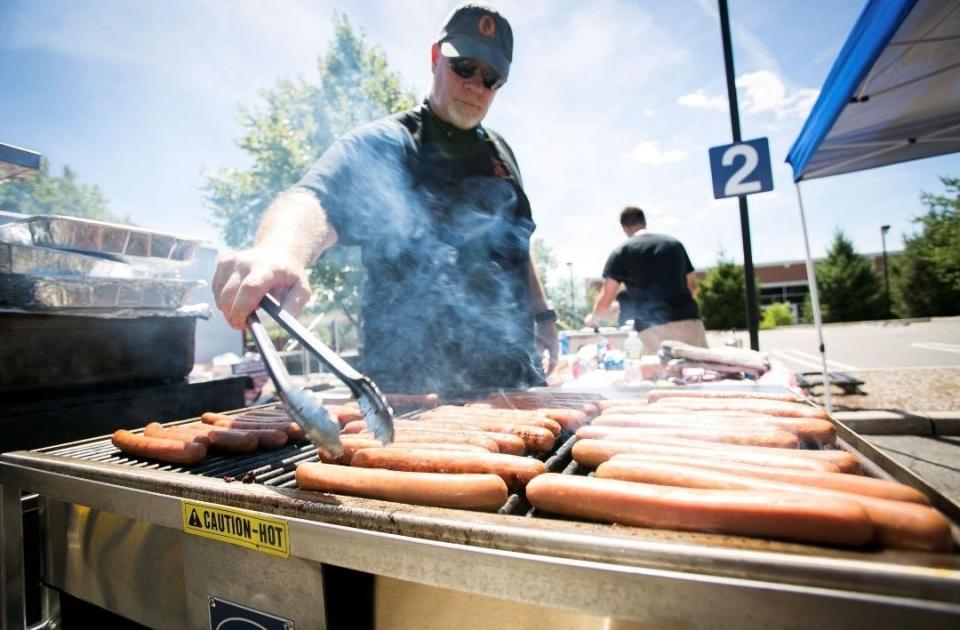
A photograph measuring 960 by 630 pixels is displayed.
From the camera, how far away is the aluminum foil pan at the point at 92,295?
304cm

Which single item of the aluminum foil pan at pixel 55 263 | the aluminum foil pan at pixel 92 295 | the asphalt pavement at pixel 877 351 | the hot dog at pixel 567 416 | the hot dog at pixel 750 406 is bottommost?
the asphalt pavement at pixel 877 351

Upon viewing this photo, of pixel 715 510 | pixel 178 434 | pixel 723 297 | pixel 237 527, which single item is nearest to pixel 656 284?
pixel 715 510

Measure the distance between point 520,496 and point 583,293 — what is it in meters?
51.8

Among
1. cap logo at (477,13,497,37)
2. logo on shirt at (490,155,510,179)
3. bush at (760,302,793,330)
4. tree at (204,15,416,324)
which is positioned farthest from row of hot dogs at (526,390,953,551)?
bush at (760,302,793,330)

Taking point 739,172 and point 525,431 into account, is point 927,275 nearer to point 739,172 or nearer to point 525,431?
point 739,172

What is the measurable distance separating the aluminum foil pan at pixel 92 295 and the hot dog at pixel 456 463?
121 inches

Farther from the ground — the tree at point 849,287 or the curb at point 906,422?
the tree at point 849,287

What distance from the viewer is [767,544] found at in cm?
95

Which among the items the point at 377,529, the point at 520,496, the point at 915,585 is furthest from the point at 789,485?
the point at 377,529

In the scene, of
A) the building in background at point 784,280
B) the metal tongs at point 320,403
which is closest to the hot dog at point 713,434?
the metal tongs at point 320,403

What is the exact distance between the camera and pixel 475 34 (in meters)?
3.27

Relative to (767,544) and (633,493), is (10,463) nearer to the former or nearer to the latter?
(633,493)

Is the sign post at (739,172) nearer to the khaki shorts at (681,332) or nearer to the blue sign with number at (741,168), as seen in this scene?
the blue sign with number at (741,168)

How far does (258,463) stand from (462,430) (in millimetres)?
951
